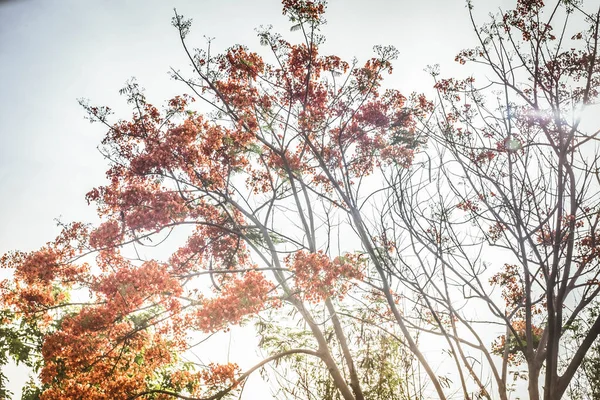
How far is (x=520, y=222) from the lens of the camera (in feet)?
15.2

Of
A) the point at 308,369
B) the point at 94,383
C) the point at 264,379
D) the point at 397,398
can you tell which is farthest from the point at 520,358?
the point at 94,383

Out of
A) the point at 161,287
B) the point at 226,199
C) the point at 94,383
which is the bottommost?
the point at 94,383

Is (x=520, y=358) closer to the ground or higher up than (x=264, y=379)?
higher up

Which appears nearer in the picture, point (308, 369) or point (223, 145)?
point (308, 369)

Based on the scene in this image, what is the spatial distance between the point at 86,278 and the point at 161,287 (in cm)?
163

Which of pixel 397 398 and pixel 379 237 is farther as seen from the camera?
pixel 379 237

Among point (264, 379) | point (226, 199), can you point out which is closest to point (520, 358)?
point (264, 379)

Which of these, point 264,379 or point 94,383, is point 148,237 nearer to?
point 94,383

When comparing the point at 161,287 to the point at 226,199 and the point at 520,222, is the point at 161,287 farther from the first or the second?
the point at 520,222

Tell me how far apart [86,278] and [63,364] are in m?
1.52

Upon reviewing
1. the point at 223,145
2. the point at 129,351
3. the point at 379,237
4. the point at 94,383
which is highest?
the point at 223,145

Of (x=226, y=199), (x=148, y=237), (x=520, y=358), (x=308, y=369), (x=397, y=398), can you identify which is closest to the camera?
(x=397, y=398)

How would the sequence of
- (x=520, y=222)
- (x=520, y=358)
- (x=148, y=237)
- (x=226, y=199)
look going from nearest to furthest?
(x=520, y=222), (x=148, y=237), (x=226, y=199), (x=520, y=358)

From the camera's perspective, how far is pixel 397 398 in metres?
5.64
